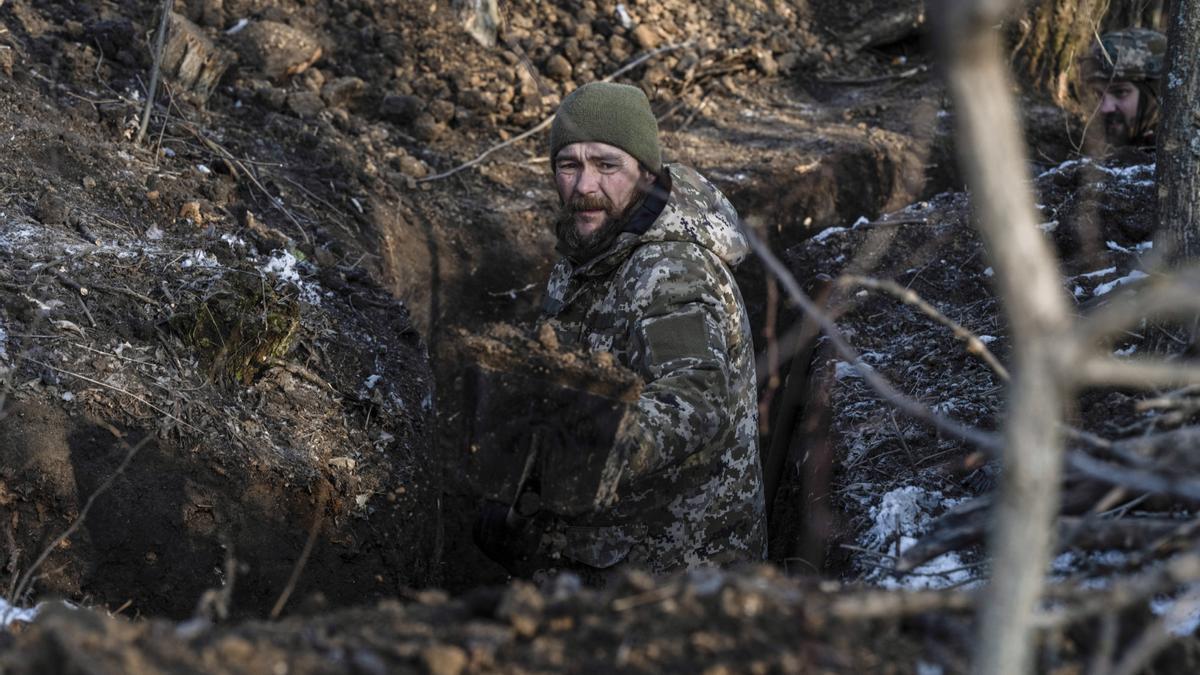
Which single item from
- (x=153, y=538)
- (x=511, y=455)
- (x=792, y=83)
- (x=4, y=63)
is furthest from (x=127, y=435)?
(x=792, y=83)

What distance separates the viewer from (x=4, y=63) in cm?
567

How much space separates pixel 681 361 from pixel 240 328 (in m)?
2.12

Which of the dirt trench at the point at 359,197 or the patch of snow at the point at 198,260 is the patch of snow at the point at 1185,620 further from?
the patch of snow at the point at 198,260

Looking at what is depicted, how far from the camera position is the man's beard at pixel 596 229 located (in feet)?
13.0

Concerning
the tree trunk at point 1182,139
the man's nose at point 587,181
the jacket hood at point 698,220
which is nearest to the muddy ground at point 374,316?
the jacket hood at point 698,220

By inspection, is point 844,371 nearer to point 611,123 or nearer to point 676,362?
point 611,123

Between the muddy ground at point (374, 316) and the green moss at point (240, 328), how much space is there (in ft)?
0.04

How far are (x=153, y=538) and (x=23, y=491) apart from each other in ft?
1.44

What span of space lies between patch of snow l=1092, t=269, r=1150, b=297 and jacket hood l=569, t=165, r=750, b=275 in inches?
60.9

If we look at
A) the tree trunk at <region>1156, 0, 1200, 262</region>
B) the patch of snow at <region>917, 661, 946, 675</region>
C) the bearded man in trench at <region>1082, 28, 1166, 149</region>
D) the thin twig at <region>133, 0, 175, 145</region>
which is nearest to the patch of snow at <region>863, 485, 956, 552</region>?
the tree trunk at <region>1156, 0, 1200, 262</region>

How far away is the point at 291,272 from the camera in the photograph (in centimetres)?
548

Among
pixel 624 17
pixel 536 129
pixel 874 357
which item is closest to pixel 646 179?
pixel 874 357

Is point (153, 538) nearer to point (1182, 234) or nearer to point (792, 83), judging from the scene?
point (1182, 234)

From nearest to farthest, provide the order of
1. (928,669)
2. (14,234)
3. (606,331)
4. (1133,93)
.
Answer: (928,669) < (606,331) < (14,234) < (1133,93)
